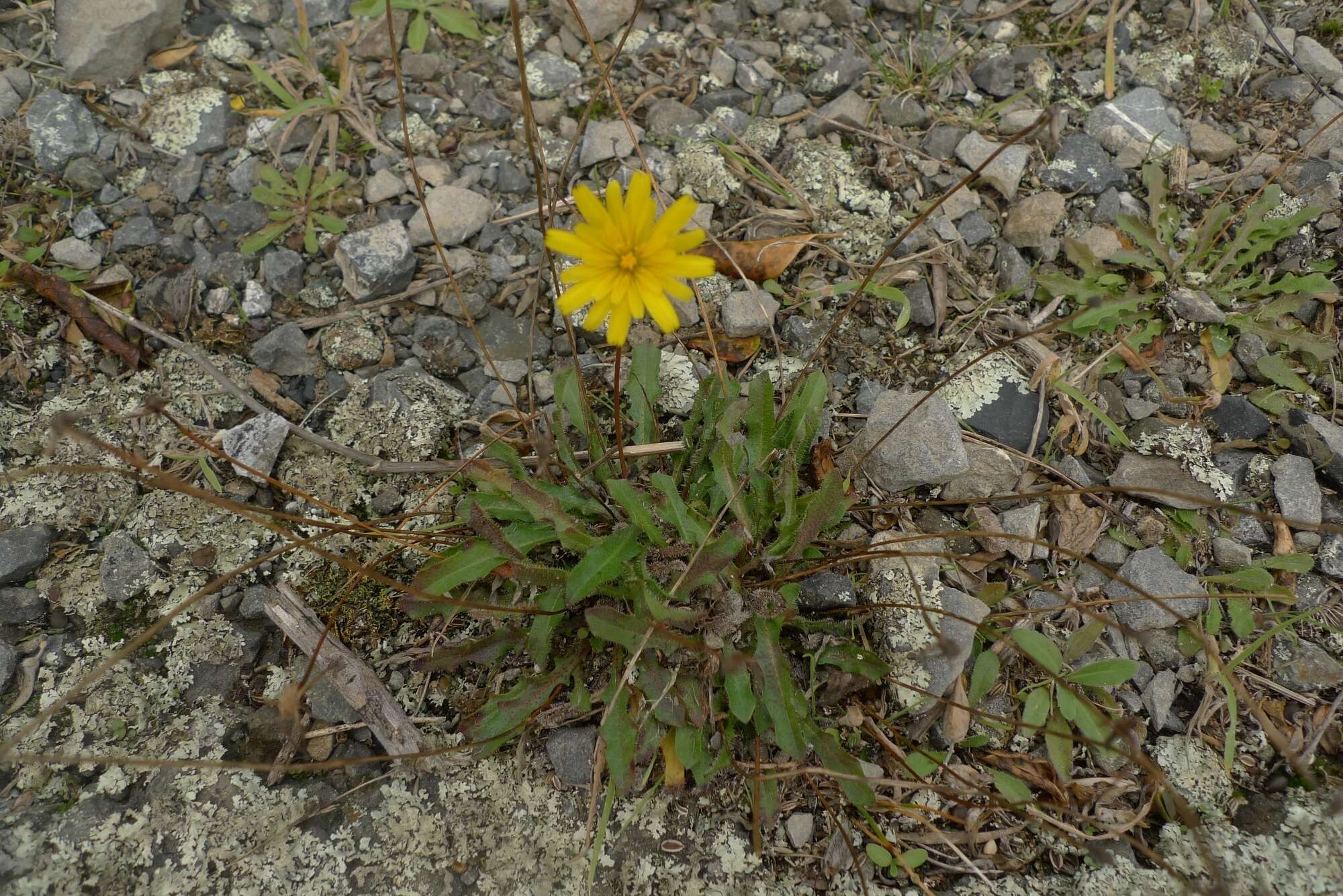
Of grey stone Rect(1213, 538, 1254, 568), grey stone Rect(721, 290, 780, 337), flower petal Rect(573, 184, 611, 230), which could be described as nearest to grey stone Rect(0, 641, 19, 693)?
flower petal Rect(573, 184, 611, 230)

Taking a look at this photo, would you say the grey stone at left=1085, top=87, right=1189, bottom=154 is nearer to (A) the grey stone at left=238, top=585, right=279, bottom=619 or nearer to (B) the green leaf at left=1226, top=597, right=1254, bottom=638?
(B) the green leaf at left=1226, top=597, right=1254, bottom=638

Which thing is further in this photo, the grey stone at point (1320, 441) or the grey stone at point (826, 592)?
the grey stone at point (1320, 441)

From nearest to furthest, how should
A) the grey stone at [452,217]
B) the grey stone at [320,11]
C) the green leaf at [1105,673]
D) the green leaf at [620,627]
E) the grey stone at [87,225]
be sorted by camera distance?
the green leaf at [620,627] < the green leaf at [1105,673] < the grey stone at [87,225] < the grey stone at [452,217] < the grey stone at [320,11]


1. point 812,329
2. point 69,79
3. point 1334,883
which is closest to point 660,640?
point 812,329

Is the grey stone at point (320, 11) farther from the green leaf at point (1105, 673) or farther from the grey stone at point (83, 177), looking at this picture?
the green leaf at point (1105, 673)

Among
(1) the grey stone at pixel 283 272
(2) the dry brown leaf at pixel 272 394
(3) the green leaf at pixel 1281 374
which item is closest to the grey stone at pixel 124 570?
(2) the dry brown leaf at pixel 272 394

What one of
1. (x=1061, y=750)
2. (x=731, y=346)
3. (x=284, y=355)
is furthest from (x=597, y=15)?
(x=1061, y=750)

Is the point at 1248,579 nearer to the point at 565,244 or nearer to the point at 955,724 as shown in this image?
the point at 955,724
